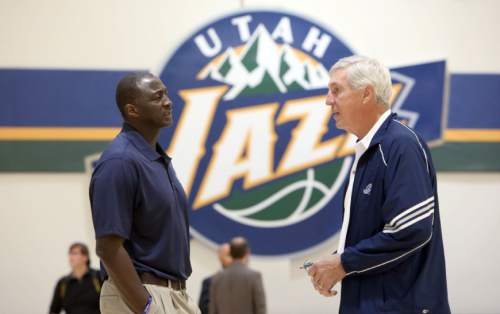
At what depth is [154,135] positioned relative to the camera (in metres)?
3.02

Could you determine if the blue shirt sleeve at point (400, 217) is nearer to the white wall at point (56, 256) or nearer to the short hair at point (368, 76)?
the short hair at point (368, 76)

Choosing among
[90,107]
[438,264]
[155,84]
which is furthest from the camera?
[90,107]

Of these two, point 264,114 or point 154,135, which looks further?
point 264,114

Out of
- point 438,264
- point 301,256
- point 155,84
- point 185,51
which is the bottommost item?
point 301,256

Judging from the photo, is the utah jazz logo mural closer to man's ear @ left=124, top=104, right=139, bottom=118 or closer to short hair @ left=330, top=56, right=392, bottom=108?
man's ear @ left=124, top=104, right=139, bottom=118

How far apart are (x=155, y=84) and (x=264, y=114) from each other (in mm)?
4229

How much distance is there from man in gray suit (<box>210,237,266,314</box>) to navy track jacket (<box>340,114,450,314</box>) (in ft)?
11.2

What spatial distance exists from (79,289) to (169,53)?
89.8 inches

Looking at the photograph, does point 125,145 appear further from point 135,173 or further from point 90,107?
Result: point 90,107

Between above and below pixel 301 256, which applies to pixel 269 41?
above

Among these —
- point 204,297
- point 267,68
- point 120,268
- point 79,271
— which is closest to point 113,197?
point 120,268

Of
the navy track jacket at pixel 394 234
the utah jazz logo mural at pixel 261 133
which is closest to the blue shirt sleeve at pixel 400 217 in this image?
the navy track jacket at pixel 394 234

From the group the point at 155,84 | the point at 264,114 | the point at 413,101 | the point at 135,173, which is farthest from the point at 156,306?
the point at 413,101

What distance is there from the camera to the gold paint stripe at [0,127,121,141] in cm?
711
